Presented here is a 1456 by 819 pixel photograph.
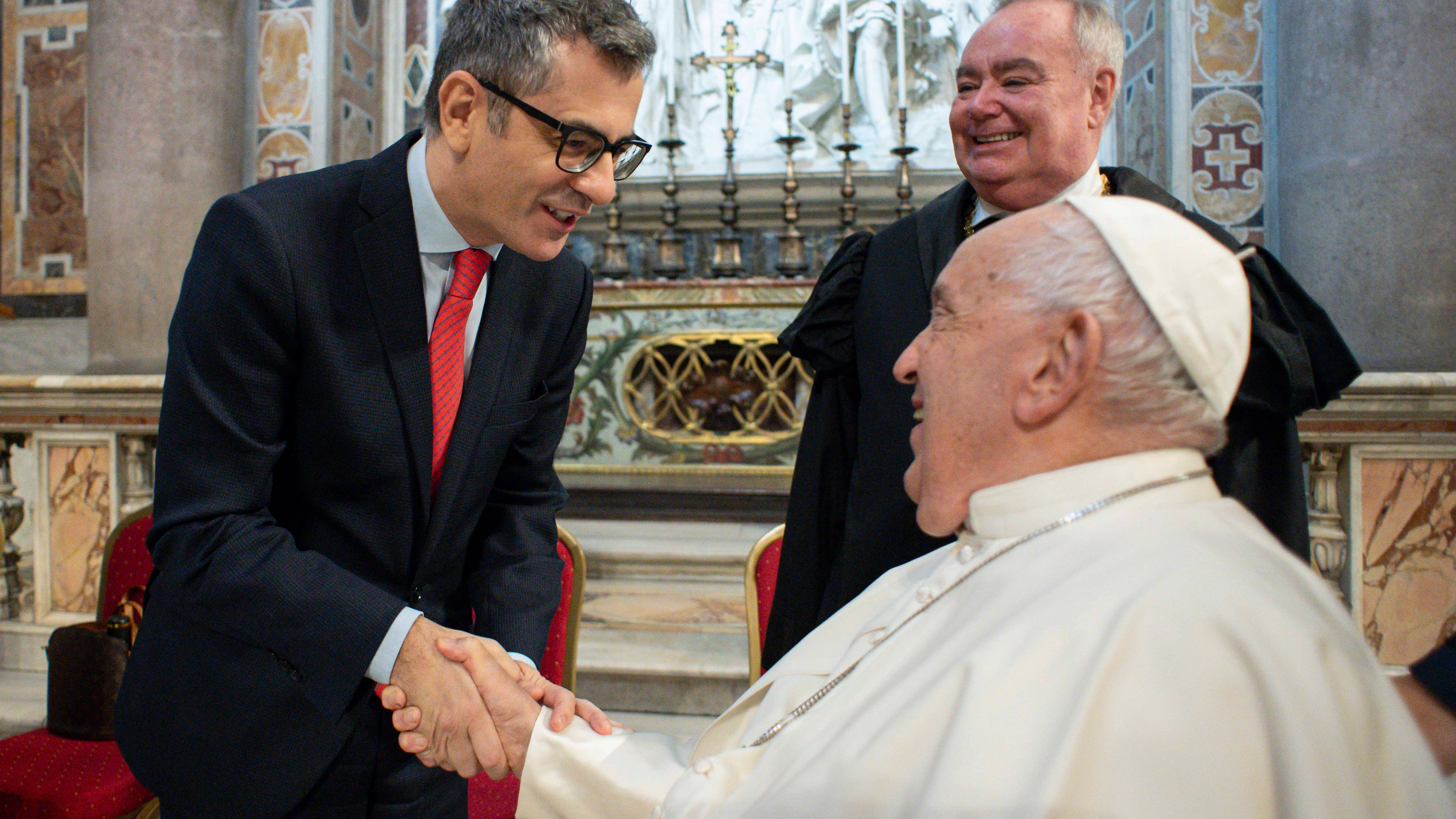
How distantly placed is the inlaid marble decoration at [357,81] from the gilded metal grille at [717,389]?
6.94 ft

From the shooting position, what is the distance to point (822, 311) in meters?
1.94

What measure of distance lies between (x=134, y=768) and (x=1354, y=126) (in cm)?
449

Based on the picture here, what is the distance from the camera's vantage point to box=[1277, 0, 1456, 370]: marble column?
3.60 m

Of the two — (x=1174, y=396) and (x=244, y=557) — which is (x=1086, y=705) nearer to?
(x=1174, y=396)

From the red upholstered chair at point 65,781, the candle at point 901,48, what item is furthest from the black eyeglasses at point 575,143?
the candle at point 901,48

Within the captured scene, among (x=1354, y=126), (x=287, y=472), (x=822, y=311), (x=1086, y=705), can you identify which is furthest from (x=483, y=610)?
(x=1354, y=126)

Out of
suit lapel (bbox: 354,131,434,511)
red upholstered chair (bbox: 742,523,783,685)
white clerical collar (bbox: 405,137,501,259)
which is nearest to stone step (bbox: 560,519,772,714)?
red upholstered chair (bbox: 742,523,783,685)

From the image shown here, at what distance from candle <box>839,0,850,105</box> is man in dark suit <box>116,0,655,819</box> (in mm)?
3961

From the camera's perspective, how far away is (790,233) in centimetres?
503

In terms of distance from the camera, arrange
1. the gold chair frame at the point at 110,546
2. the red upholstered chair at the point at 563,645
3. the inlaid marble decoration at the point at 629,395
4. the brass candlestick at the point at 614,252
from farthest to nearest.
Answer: the brass candlestick at the point at 614,252
the inlaid marble decoration at the point at 629,395
the gold chair frame at the point at 110,546
the red upholstered chair at the point at 563,645

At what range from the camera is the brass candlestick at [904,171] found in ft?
15.9

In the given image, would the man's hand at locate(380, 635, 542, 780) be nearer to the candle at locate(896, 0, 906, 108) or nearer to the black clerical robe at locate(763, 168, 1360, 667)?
the black clerical robe at locate(763, 168, 1360, 667)

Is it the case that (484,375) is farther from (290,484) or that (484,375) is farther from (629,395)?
(629,395)

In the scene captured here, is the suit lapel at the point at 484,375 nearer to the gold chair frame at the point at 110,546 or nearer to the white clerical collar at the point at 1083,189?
the white clerical collar at the point at 1083,189
